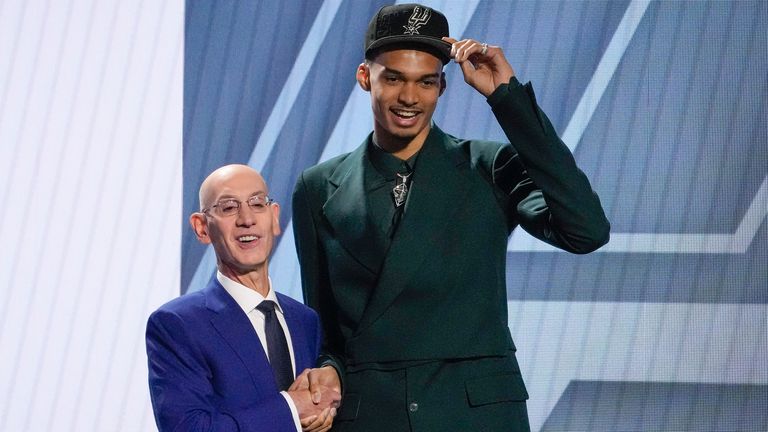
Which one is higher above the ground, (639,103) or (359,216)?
(639,103)

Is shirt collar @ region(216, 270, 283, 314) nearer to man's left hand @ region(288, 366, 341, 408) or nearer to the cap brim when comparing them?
man's left hand @ region(288, 366, 341, 408)

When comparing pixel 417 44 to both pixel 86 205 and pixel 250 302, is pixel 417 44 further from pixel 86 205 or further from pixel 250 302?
pixel 86 205

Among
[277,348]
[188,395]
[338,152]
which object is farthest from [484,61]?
[338,152]

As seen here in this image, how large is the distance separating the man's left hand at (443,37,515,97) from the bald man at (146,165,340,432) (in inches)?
15.4

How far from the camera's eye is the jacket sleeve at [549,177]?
1.61 m

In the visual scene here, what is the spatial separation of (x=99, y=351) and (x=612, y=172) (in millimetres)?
1559

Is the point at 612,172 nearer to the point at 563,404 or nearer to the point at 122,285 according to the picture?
the point at 563,404

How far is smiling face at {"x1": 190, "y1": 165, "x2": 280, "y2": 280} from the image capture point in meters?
1.69

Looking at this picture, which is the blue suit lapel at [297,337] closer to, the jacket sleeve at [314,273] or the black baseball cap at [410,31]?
the jacket sleeve at [314,273]

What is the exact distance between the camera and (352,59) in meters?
2.97

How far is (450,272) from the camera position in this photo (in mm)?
1662

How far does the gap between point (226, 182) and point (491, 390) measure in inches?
21.6

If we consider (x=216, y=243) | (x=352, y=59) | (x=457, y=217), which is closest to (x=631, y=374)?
(x=352, y=59)

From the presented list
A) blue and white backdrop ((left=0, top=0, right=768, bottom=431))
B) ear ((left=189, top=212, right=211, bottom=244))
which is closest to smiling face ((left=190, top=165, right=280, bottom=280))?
ear ((left=189, top=212, right=211, bottom=244))
